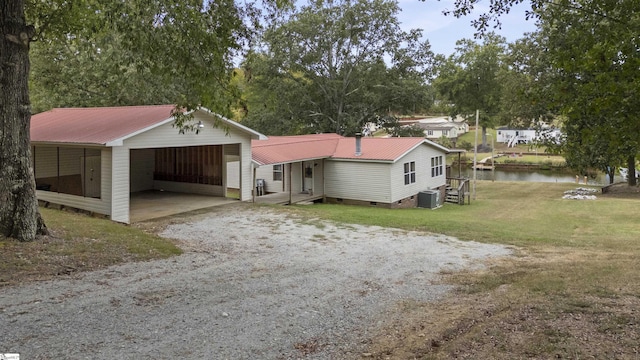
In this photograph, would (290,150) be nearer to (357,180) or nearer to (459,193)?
(357,180)

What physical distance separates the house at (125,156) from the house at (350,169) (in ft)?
6.52

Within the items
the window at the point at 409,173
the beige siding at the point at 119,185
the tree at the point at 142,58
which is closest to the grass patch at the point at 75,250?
the tree at the point at 142,58

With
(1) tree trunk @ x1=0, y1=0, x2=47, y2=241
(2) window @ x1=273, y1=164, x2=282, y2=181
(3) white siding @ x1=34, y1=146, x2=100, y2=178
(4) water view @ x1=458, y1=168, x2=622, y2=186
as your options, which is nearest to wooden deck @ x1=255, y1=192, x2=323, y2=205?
(2) window @ x1=273, y1=164, x2=282, y2=181

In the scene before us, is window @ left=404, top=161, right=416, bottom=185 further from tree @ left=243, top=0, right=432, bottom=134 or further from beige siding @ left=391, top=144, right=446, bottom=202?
tree @ left=243, top=0, right=432, bottom=134

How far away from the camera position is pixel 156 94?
84.6 ft

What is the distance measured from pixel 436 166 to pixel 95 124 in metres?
16.7

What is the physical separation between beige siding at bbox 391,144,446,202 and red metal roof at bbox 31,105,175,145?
9.88 meters

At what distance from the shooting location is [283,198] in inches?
774

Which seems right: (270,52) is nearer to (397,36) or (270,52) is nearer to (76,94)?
(397,36)

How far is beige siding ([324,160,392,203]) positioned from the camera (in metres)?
20.1

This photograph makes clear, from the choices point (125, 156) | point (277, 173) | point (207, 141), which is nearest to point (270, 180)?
point (277, 173)

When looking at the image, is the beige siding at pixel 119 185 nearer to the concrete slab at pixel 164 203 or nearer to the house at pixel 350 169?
the concrete slab at pixel 164 203

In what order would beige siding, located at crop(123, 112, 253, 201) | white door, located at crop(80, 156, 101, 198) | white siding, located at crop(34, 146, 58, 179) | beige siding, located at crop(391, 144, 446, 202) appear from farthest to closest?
beige siding, located at crop(391, 144, 446, 202) < white siding, located at crop(34, 146, 58, 179) < white door, located at crop(80, 156, 101, 198) < beige siding, located at crop(123, 112, 253, 201)

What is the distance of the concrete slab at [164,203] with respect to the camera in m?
14.4
